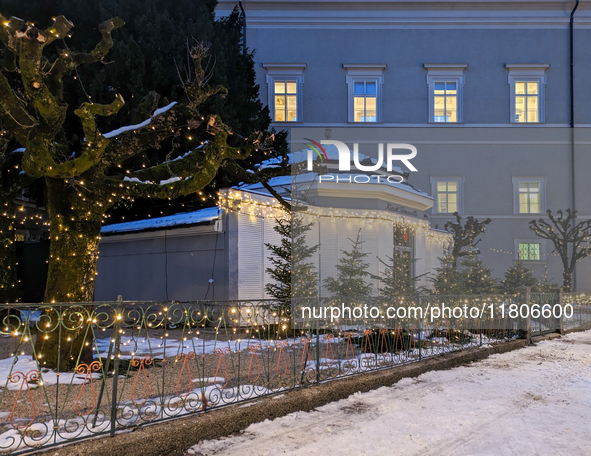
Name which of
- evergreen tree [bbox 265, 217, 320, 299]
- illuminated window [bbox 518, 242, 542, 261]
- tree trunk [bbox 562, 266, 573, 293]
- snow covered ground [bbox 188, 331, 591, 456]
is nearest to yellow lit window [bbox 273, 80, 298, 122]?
illuminated window [bbox 518, 242, 542, 261]

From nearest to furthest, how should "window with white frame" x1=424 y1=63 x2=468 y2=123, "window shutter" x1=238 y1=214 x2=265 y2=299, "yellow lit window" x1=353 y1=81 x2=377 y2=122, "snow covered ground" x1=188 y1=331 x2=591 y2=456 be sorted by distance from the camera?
1. "snow covered ground" x1=188 y1=331 x2=591 y2=456
2. "window shutter" x1=238 y1=214 x2=265 y2=299
3. "window with white frame" x1=424 y1=63 x2=468 y2=123
4. "yellow lit window" x1=353 y1=81 x2=377 y2=122

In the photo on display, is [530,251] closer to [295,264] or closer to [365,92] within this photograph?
[365,92]

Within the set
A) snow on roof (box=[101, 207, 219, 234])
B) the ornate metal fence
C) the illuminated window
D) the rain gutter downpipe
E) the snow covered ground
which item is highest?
the rain gutter downpipe

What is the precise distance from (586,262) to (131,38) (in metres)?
21.7

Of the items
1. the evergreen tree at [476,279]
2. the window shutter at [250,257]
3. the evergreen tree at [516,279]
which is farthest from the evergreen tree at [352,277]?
the evergreen tree at [516,279]

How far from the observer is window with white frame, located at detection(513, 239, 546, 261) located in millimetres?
22938

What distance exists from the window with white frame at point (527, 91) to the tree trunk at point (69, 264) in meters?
22.5

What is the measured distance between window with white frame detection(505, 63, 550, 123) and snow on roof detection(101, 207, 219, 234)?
57.4 ft

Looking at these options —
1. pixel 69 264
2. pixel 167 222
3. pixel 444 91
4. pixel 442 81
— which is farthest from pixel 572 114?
pixel 69 264

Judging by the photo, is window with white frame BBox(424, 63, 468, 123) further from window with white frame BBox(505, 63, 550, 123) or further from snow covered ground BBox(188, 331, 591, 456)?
snow covered ground BBox(188, 331, 591, 456)

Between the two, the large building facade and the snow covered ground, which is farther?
the large building facade

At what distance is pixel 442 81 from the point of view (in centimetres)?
2491

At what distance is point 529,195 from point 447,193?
383cm

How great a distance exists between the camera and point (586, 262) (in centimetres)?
2345
